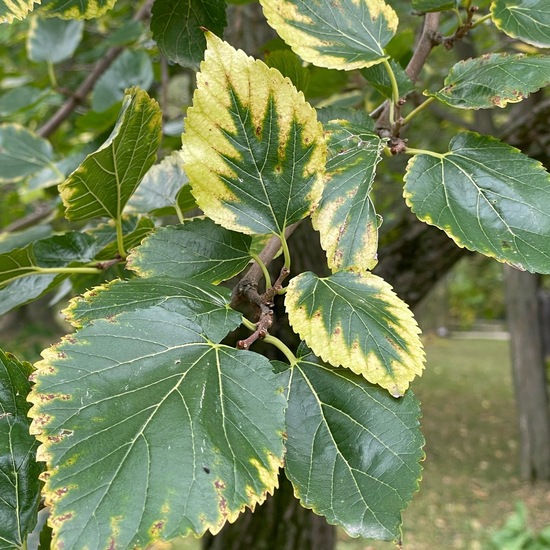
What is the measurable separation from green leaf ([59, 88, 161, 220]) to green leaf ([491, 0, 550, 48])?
0.38 metres

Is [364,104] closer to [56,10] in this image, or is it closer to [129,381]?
[56,10]

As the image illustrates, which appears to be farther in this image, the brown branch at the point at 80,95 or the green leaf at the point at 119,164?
the brown branch at the point at 80,95

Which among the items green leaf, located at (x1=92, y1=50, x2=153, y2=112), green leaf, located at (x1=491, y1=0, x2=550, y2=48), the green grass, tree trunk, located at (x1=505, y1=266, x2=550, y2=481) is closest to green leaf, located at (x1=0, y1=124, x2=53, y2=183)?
green leaf, located at (x1=92, y1=50, x2=153, y2=112)

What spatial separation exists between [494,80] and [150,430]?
0.45 metres

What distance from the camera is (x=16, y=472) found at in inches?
18.5

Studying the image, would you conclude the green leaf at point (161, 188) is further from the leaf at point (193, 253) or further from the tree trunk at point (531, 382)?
the tree trunk at point (531, 382)

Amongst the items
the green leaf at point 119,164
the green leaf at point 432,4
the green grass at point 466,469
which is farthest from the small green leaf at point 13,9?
the green grass at point 466,469

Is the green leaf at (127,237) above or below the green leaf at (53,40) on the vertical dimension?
below

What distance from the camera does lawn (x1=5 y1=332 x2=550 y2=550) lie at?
11.7 feet

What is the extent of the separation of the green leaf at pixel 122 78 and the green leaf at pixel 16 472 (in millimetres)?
957

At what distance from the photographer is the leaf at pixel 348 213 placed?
1.83ft

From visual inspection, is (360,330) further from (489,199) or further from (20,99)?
(20,99)

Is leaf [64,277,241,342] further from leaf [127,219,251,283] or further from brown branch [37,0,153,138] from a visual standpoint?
brown branch [37,0,153,138]

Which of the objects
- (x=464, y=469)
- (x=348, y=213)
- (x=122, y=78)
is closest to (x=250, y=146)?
(x=348, y=213)
